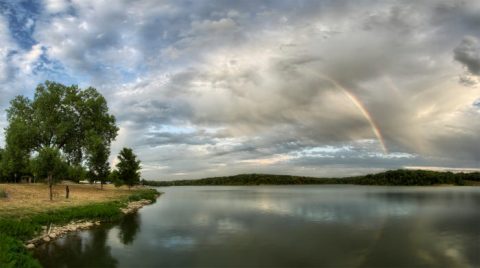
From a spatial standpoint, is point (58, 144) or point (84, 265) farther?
point (58, 144)

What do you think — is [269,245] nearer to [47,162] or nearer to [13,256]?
[13,256]

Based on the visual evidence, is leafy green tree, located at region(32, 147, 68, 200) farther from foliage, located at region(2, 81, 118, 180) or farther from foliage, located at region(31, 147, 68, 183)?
foliage, located at region(2, 81, 118, 180)

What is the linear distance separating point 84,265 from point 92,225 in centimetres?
1756

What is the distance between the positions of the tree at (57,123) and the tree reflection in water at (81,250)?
41019 mm

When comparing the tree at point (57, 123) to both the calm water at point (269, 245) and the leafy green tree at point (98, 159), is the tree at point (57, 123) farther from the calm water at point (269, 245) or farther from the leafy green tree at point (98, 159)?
the calm water at point (269, 245)

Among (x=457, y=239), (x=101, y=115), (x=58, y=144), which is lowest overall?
(x=457, y=239)

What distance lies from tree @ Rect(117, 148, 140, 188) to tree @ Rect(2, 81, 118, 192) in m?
22.7

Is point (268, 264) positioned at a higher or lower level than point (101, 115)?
lower

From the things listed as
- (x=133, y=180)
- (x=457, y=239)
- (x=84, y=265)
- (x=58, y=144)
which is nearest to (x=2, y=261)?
(x=84, y=265)

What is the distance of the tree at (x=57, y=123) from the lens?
6944cm

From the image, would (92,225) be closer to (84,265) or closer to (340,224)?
(84,265)

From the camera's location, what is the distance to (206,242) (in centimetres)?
3062

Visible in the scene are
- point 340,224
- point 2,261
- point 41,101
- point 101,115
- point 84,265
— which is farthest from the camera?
point 101,115

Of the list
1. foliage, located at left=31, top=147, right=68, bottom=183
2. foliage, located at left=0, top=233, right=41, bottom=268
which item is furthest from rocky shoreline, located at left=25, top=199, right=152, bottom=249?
foliage, located at left=31, top=147, right=68, bottom=183
